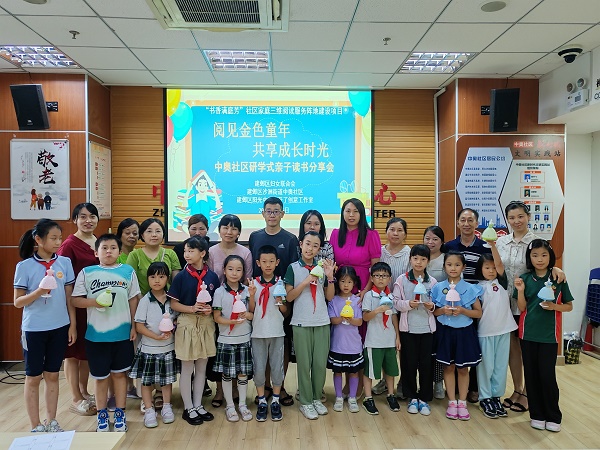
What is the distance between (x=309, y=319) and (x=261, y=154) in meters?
2.51

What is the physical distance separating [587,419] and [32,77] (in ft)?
19.3

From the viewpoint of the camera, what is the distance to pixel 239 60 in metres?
4.25

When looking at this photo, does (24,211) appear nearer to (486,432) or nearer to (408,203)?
(408,203)

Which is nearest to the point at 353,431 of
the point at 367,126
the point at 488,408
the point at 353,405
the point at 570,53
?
the point at 353,405

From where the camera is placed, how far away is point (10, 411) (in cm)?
334

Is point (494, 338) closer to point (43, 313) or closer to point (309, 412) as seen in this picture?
point (309, 412)

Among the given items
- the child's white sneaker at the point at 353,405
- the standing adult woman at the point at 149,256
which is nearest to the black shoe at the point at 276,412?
the child's white sneaker at the point at 353,405

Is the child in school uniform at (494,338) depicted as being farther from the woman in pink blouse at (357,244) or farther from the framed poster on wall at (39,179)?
the framed poster on wall at (39,179)

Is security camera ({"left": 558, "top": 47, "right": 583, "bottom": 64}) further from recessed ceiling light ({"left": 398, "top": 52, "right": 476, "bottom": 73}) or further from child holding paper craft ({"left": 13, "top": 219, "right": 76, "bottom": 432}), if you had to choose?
child holding paper craft ({"left": 13, "top": 219, "right": 76, "bottom": 432})

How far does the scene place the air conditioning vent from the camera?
2943 millimetres

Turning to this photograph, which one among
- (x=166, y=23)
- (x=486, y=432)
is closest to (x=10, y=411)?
(x=166, y=23)

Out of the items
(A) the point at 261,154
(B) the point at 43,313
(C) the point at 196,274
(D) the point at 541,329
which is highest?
(A) the point at 261,154

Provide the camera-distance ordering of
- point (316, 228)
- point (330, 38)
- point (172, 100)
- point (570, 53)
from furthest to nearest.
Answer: point (172, 100) < point (570, 53) < point (330, 38) < point (316, 228)

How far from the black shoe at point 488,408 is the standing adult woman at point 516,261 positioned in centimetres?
26
